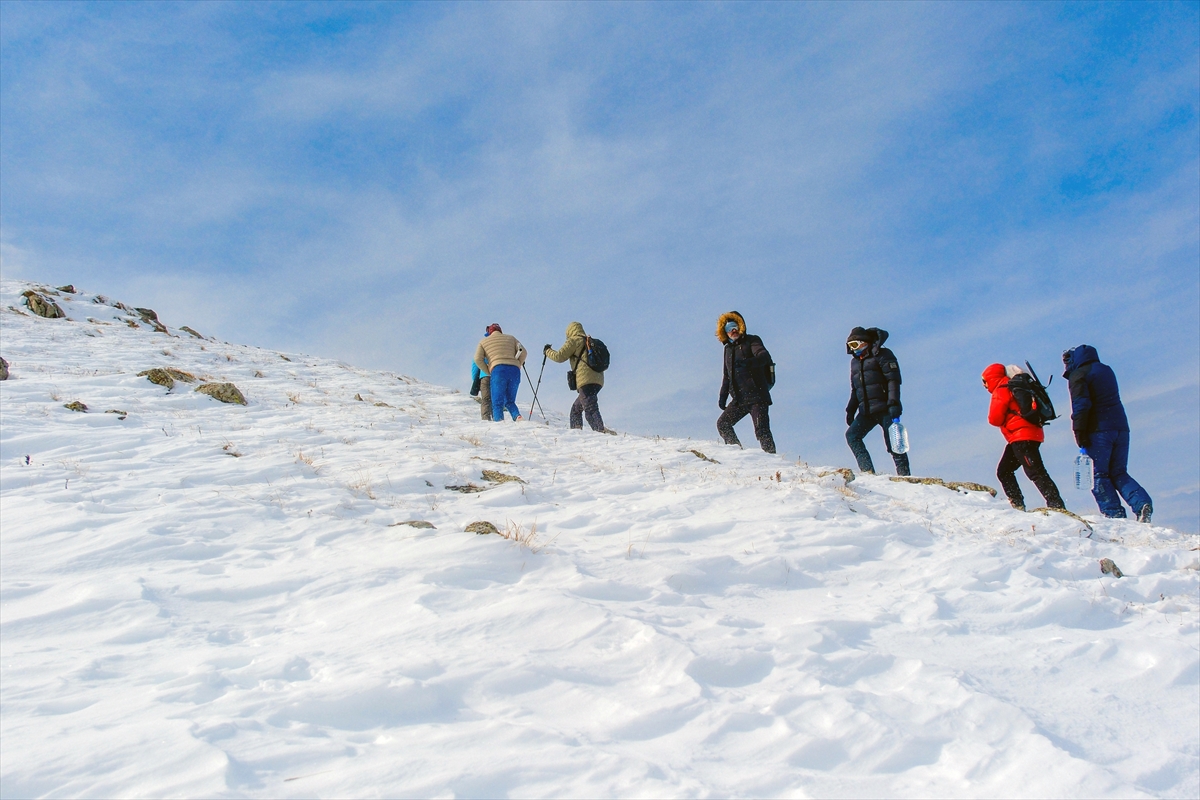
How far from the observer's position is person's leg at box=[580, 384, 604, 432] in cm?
1130

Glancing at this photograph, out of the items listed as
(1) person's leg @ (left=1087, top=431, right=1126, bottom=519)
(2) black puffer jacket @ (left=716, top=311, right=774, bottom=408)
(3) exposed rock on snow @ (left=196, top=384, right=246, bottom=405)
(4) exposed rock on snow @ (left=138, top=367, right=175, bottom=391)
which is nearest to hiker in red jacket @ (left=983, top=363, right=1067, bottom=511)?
(1) person's leg @ (left=1087, top=431, right=1126, bottom=519)

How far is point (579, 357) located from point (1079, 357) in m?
6.86

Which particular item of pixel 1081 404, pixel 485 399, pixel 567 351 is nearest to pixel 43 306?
pixel 485 399

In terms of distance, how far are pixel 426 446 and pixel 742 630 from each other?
5.55 meters

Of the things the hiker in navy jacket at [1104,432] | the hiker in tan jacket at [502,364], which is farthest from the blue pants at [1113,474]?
the hiker in tan jacket at [502,364]

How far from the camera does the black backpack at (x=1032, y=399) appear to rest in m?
7.98

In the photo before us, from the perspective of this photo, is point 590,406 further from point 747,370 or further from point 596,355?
point 747,370

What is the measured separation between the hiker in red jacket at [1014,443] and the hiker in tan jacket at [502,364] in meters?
7.22

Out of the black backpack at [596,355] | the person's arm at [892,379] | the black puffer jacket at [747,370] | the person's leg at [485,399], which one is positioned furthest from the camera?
the person's leg at [485,399]

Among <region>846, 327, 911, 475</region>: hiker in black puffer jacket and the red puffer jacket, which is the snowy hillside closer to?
the red puffer jacket

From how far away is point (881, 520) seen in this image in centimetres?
605

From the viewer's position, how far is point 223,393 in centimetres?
1035

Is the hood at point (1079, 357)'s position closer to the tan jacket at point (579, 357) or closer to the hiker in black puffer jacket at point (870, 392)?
the hiker in black puffer jacket at point (870, 392)

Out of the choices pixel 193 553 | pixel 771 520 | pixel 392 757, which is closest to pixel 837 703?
pixel 392 757
